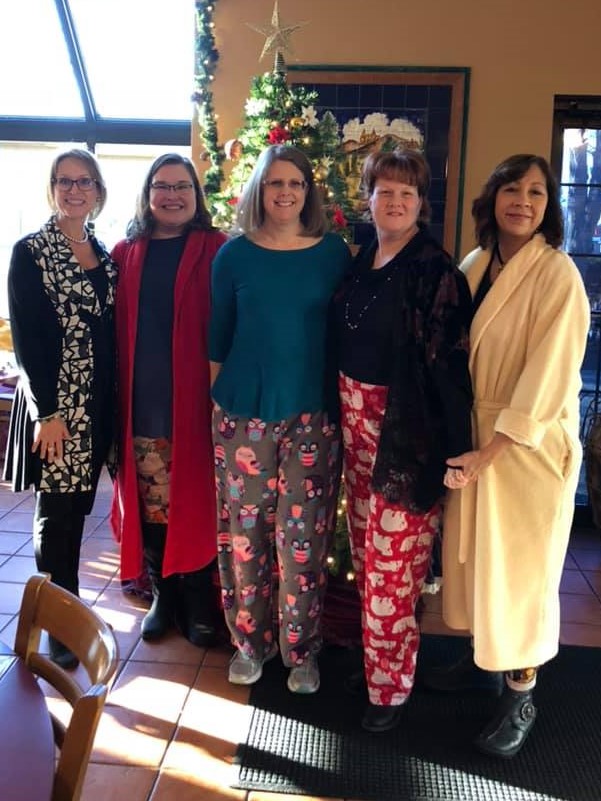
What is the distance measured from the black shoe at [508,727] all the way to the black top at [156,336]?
3.93 ft

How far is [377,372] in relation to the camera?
175 centimetres

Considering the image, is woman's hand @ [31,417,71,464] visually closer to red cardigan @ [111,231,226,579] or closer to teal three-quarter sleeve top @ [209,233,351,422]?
red cardigan @ [111,231,226,579]

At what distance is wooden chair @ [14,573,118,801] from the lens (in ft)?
2.82

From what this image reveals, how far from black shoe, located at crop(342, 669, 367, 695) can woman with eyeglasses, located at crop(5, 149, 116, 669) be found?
3.04 feet

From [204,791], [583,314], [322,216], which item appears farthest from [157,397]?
[583,314]

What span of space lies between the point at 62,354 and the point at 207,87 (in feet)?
6.18

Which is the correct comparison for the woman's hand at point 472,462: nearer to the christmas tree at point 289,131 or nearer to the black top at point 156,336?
the black top at point 156,336

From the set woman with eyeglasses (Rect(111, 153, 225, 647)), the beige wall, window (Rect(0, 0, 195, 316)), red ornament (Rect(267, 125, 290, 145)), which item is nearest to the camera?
woman with eyeglasses (Rect(111, 153, 225, 647))

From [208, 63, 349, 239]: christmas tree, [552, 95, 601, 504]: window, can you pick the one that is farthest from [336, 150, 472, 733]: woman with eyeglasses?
[552, 95, 601, 504]: window

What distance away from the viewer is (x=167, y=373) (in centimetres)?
211

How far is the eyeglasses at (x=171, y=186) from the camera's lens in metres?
2.05

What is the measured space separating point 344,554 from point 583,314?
1.15m

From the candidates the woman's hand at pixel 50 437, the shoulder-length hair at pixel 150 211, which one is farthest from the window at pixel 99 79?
the woman's hand at pixel 50 437

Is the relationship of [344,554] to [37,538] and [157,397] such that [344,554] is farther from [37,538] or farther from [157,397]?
[37,538]
